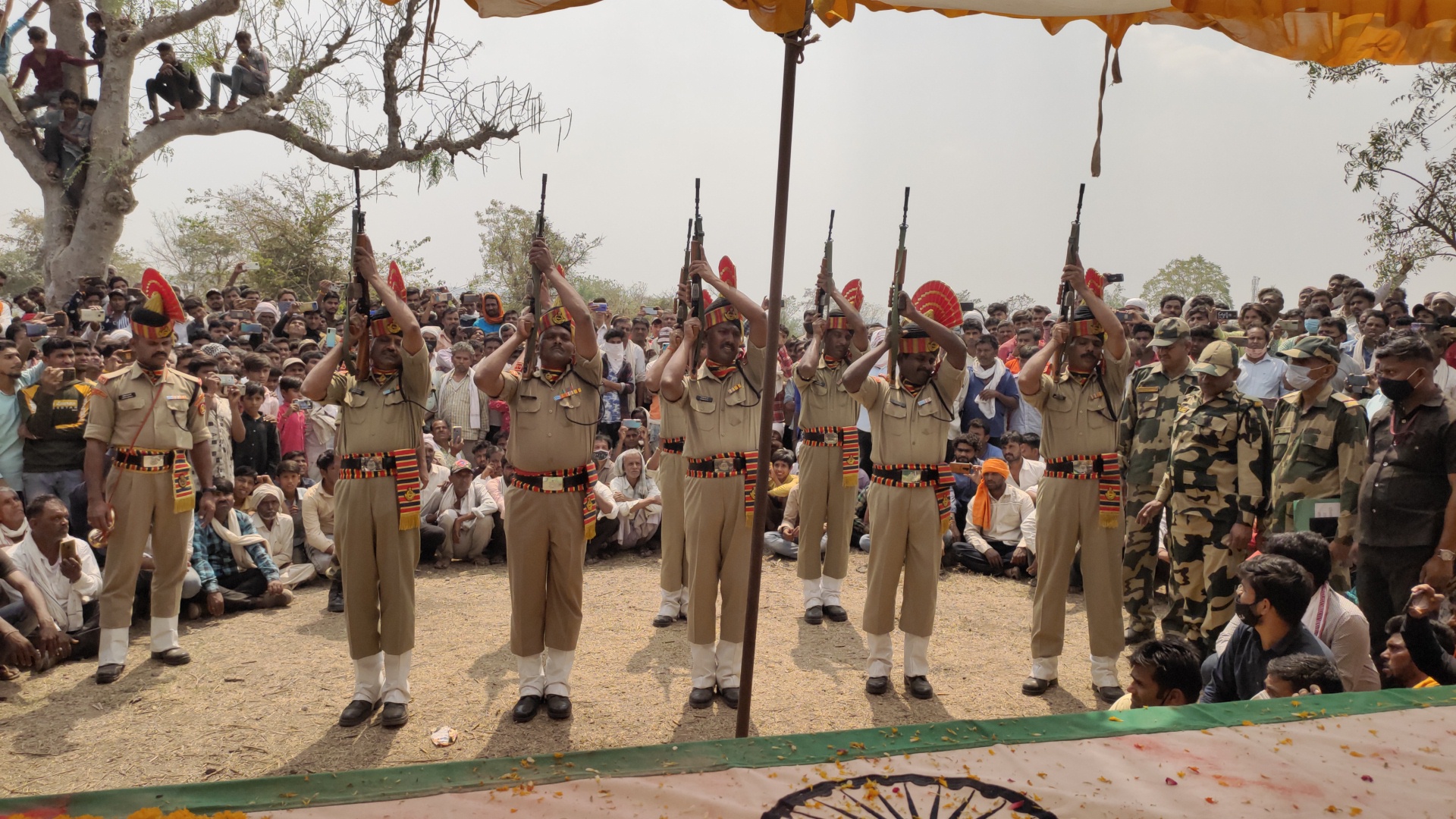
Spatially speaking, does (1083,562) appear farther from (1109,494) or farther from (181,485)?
(181,485)

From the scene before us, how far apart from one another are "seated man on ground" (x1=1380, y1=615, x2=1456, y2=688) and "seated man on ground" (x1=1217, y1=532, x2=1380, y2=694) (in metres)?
0.07

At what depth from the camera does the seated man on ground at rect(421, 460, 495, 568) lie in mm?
9086

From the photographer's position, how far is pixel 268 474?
353 inches

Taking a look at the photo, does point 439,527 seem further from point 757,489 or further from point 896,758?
point 896,758

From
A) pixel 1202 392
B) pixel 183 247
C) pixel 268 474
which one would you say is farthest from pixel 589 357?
pixel 183 247

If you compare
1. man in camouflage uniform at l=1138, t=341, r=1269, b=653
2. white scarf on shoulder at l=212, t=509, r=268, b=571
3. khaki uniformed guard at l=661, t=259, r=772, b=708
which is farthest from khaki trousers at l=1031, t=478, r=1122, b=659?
white scarf on shoulder at l=212, t=509, r=268, b=571

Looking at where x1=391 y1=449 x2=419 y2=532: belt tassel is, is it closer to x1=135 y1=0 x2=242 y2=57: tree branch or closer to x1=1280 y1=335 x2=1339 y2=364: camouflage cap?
x1=1280 y1=335 x2=1339 y2=364: camouflage cap

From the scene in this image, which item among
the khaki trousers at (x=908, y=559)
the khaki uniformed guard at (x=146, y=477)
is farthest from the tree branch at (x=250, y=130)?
the khaki trousers at (x=908, y=559)

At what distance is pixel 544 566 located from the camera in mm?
5141

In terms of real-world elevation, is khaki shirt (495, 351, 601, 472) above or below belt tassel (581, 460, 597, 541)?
above

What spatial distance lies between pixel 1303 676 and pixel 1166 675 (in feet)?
2.00

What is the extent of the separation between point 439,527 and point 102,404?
3.53m

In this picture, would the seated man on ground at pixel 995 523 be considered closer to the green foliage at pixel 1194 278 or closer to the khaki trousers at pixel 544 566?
the khaki trousers at pixel 544 566

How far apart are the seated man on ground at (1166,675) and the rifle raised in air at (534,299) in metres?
3.34
